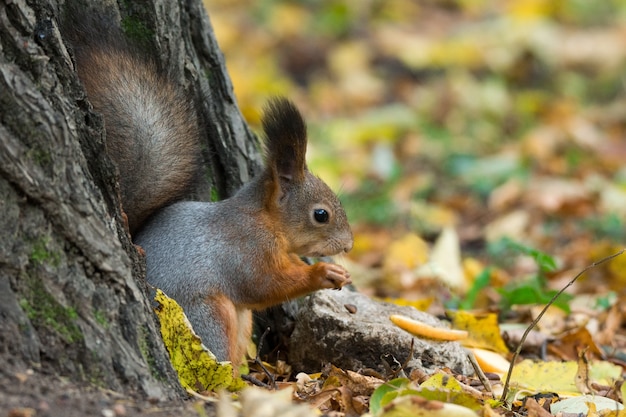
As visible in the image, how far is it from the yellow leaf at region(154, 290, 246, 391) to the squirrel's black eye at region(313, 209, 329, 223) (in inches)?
Result: 24.9

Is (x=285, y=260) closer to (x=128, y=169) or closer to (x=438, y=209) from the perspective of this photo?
(x=128, y=169)

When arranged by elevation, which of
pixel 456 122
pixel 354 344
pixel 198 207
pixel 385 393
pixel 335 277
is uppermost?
pixel 456 122

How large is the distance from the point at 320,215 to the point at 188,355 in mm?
685

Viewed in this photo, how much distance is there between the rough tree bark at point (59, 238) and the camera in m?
1.71

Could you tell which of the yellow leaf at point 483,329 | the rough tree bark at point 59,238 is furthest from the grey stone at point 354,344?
the rough tree bark at point 59,238

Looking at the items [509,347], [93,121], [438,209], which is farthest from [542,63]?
[93,121]

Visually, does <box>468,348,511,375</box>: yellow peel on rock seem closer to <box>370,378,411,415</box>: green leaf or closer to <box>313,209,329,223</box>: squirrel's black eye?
<box>313,209,329,223</box>: squirrel's black eye

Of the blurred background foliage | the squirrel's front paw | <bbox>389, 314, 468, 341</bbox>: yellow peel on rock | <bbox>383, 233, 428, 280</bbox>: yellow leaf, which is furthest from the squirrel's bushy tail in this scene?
<bbox>383, 233, 428, 280</bbox>: yellow leaf

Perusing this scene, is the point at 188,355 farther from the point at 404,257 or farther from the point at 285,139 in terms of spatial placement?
the point at 404,257

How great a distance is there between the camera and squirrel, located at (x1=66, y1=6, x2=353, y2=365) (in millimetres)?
2289

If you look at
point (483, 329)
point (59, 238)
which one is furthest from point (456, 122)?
point (59, 238)

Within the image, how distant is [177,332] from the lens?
209 cm

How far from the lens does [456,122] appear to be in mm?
6727

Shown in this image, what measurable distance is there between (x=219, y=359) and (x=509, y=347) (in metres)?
1.09
